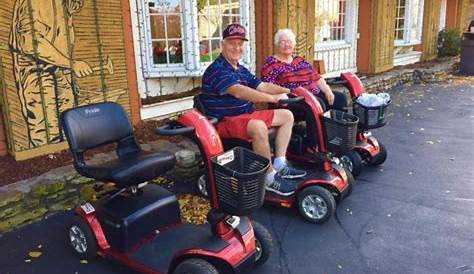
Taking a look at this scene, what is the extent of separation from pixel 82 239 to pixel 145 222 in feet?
1.55

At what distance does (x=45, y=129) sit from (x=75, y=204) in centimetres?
80

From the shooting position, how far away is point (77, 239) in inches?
111

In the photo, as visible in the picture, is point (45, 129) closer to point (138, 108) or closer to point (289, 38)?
point (138, 108)

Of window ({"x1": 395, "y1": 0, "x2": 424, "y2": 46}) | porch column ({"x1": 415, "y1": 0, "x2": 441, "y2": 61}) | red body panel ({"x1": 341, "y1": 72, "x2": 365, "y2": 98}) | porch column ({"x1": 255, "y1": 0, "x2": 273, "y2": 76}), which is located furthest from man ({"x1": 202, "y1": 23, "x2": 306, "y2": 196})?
porch column ({"x1": 415, "y1": 0, "x2": 441, "y2": 61})

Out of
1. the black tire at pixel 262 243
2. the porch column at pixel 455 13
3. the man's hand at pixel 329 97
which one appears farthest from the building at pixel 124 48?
the porch column at pixel 455 13

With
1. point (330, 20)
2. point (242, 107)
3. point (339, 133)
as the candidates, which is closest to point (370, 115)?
point (339, 133)

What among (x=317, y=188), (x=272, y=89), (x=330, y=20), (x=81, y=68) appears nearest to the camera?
(x=317, y=188)

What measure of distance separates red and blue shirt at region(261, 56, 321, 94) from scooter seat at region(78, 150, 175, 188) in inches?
60.8

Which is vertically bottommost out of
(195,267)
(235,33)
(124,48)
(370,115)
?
(195,267)

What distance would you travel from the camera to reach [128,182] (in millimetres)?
2562

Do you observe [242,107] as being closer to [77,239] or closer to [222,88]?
[222,88]

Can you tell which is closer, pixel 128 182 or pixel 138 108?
pixel 128 182

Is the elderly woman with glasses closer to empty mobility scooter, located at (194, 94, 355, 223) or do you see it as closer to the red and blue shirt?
the red and blue shirt

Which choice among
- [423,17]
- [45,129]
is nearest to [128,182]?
[45,129]
